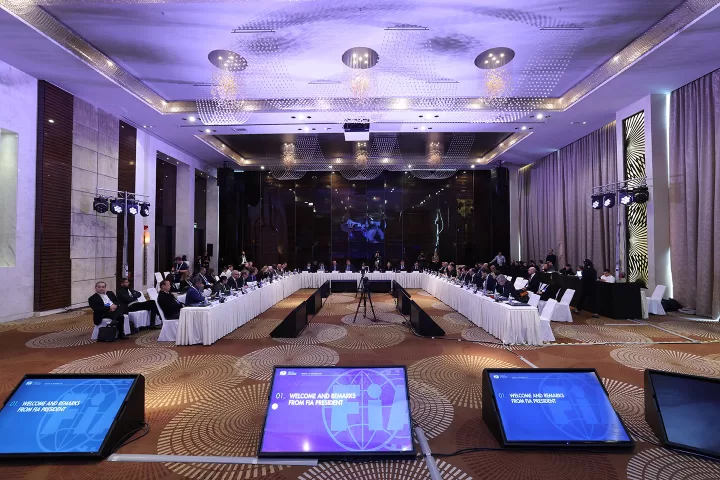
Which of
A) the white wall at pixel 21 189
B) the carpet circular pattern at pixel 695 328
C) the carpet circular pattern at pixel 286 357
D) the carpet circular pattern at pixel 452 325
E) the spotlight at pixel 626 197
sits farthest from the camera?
the spotlight at pixel 626 197

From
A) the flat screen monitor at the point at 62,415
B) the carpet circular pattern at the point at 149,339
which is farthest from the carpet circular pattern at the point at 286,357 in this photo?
the flat screen monitor at the point at 62,415

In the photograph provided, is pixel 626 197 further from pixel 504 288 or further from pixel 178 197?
pixel 178 197

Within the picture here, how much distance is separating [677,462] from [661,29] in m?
6.59

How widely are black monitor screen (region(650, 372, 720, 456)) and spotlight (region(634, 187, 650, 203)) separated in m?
7.09

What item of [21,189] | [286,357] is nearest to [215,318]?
[286,357]

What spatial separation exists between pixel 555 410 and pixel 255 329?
5135mm

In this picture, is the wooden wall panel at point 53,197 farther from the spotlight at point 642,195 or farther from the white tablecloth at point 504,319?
the spotlight at point 642,195

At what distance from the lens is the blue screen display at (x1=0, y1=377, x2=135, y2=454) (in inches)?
94.1

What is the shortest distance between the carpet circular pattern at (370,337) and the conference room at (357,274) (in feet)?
0.24

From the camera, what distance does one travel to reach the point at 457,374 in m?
4.21

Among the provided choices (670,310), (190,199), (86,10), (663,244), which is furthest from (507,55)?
(190,199)

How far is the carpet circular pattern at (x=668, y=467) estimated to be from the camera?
2324mm

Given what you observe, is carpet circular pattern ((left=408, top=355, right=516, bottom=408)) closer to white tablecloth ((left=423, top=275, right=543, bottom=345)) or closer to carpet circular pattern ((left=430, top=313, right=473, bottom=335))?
white tablecloth ((left=423, top=275, right=543, bottom=345))

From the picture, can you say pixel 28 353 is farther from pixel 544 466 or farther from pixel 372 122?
pixel 372 122
